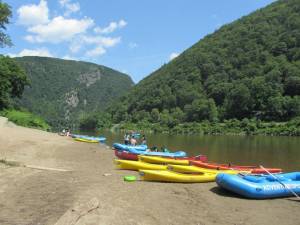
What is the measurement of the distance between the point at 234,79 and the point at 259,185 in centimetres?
13589

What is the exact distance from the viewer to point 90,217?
10102 millimetres

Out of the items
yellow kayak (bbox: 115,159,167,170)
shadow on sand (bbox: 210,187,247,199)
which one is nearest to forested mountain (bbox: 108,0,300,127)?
yellow kayak (bbox: 115,159,167,170)

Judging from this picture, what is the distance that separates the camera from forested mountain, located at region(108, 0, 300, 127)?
11719 cm

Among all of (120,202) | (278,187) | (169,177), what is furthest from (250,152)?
(120,202)

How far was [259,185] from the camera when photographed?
14.6m

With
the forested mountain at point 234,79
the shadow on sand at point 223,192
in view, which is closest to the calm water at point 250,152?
the shadow on sand at point 223,192

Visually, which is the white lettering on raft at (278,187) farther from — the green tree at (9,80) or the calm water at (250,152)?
the green tree at (9,80)

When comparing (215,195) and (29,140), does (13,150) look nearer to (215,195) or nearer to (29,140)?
(29,140)

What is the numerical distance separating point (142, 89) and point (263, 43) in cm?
6283

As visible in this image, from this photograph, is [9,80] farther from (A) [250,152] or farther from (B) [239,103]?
(B) [239,103]

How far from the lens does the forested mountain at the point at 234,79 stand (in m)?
117

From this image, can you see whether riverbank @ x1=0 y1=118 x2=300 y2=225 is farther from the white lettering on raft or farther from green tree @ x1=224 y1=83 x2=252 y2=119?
green tree @ x1=224 y1=83 x2=252 y2=119

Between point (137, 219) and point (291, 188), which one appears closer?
point (137, 219)

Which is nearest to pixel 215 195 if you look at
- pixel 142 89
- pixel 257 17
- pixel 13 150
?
pixel 13 150
